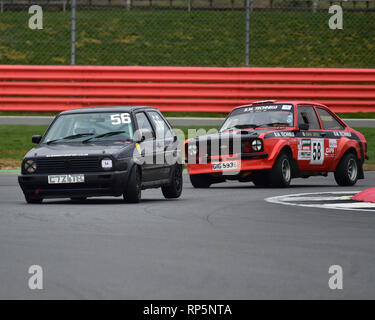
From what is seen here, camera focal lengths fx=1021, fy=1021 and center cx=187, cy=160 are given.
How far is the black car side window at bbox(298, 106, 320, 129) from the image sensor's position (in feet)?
57.1

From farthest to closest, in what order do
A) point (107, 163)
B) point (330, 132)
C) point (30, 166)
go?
point (330, 132) < point (30, 166) < point (107, 163)

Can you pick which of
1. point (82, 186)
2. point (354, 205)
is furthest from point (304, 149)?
point (82, 186)

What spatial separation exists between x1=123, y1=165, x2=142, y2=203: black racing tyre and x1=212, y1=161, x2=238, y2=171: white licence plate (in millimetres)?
3131

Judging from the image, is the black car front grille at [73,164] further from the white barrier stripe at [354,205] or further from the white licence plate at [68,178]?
the white barrier stripe at [354,205]

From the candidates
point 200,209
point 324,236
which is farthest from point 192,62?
point 324,236

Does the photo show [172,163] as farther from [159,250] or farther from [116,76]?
[116,76]

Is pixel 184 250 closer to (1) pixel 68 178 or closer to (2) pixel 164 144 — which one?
(1) pixel 68 178

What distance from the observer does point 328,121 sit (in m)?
18.0

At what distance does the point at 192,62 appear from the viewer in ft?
104

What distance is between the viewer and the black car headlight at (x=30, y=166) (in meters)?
13.4

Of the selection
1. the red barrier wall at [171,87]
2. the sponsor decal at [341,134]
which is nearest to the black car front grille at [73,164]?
the sponsor decal at [341,134]

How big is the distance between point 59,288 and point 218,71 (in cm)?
1656

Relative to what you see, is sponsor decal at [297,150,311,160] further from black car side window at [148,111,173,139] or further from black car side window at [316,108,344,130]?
black car side window at [148,111,173,139]

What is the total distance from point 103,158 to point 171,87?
32.6 feet
